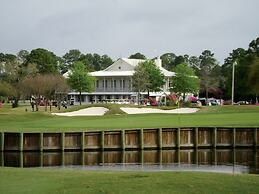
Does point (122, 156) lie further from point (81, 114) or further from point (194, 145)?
point (81, 114)

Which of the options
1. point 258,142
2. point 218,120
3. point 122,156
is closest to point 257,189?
point 122,156

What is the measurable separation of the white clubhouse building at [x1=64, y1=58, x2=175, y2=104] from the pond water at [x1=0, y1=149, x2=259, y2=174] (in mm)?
81441

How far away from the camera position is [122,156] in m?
36.0

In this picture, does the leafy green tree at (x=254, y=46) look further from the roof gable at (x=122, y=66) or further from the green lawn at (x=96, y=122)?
the green lawn at (x=96, y=122)

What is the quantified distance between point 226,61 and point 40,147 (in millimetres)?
117711

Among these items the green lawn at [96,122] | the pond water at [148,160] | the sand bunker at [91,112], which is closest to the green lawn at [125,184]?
the pond water at [148,160]

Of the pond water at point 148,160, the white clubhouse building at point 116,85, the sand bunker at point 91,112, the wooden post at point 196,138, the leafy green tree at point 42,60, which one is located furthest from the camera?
the leafy green tree at point 42,60

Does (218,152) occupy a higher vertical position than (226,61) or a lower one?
lower

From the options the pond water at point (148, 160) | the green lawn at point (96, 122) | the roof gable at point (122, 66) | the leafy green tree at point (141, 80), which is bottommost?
the pond water at point (148, 160)

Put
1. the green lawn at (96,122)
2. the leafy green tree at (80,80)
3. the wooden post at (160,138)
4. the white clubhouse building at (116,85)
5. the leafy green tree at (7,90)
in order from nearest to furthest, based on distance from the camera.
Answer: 1. the wooden post at (160,138)
2. the green lawn at (96,122)
3. the leafy green tree at (7,90)
4. the leafy green tree at (80,80)
5. the white clubhouse building at (116,85)

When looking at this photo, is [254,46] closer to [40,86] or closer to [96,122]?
[40,86]

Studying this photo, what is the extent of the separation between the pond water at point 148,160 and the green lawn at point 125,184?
10061mm

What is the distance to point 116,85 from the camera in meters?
124

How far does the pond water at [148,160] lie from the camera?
30047 millimetres
